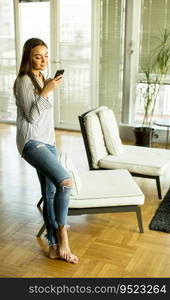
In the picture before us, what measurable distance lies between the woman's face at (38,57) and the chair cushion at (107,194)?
0.94m

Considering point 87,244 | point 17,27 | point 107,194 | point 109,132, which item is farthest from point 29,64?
point 17,27

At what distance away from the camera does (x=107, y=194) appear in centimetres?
266

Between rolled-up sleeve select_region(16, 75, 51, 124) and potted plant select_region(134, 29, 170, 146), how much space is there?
3054 mm

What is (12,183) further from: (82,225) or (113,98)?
(113,98)

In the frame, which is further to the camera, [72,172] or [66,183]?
[72,172]

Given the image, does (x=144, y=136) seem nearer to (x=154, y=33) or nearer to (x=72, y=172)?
(x=154, y=33)

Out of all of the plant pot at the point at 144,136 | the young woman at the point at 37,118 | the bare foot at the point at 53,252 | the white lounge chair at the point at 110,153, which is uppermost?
the young woman at the point at 37,118

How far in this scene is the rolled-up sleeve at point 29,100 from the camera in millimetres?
2127

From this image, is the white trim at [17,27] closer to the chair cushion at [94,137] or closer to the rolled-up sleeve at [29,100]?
the chair cushion at [94,137]

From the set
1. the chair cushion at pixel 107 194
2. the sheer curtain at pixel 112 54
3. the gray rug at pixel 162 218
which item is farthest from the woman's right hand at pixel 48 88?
the sheer curtain at pixel 112 54

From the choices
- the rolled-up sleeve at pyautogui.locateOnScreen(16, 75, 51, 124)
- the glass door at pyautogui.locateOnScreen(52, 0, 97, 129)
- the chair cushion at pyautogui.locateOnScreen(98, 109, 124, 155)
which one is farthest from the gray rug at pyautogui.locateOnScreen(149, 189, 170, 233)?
the glass door at pyautogui.locateOnScreen(52, 0, 97, 129)

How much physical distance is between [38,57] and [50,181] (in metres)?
0.76

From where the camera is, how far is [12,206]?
3240 mm

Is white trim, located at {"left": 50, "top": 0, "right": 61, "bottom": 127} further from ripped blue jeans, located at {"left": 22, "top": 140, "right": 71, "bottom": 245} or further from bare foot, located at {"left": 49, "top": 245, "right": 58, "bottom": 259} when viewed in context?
bare foot, located at {"left": 49, "top": 245, "right": 58, "bottom": 259}
